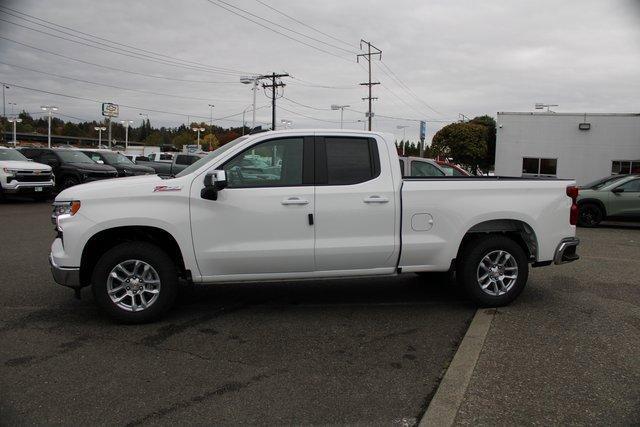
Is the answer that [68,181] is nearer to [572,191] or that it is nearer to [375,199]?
[375,199]

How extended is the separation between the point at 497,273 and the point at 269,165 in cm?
277

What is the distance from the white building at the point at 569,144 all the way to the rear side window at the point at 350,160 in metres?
26.0

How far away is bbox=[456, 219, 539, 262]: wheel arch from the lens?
5895 mm

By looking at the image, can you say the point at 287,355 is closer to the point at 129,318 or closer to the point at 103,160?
the point at 129,318

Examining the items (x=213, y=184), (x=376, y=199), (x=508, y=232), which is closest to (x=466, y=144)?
(x=508, y=232)

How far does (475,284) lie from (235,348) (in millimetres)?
2727

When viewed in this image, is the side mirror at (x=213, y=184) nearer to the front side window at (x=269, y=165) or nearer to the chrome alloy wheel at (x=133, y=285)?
the front side window at (x=269, y=165)

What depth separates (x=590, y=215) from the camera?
46.5 feet

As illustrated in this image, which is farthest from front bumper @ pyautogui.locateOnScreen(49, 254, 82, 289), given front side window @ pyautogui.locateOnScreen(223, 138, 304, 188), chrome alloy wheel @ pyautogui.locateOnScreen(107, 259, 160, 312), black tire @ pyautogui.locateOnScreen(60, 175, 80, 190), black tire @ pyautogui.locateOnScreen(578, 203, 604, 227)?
black tire @ pyautogui.locateOnScreen(60, 175, 80, 190)

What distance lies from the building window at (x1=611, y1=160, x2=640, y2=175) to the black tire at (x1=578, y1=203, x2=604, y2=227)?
16919 mm

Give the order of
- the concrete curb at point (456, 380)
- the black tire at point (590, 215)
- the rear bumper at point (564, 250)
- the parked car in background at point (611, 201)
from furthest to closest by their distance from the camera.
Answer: the black tire at point (590, 215), the parked car in background at point (611, 201), the rear bumper at point (564, 250), the concrete curb at point (456, 380)

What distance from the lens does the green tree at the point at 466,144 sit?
54938 mm

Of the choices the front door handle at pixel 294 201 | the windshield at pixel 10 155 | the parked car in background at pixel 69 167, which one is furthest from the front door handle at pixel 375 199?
the windshield at pixel 10 155

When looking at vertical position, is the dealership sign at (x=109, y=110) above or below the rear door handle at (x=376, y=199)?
above
